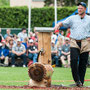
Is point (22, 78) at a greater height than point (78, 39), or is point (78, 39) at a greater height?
point (78, 39)

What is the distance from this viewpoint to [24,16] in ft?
113

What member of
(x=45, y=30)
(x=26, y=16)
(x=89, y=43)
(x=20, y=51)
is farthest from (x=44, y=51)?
(x=26, y=16)

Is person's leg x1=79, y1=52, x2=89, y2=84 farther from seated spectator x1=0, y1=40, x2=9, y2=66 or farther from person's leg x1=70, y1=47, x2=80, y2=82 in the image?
seated spectator x1=0, y1=40, x2=9, y2=66

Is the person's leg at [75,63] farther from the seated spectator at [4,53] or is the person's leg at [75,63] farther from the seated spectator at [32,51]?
the seated spectator at [4,53]

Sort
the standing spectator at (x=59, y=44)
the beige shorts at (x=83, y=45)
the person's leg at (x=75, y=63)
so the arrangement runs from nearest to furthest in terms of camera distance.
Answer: the person's leg at (x=75, y=63)
the beige shorts at (x=83, y=45)
the standing spectator at (x=59, y=44)

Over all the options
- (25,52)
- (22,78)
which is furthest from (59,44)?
(22,78)

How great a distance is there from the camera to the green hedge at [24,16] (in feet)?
113

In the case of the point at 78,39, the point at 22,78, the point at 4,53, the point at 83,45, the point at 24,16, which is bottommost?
the point at 4,53

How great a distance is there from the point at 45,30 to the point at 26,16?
967 inches

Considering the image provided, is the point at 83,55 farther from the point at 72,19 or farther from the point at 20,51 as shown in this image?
the point at 20,51

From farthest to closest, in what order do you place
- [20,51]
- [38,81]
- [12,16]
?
[12,16], [20,51], [38,81]

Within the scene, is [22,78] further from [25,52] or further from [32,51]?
[25,52]

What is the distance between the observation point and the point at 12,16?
34531mm

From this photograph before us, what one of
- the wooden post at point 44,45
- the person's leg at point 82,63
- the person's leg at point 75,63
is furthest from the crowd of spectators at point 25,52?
the person's leg at point 75,63
